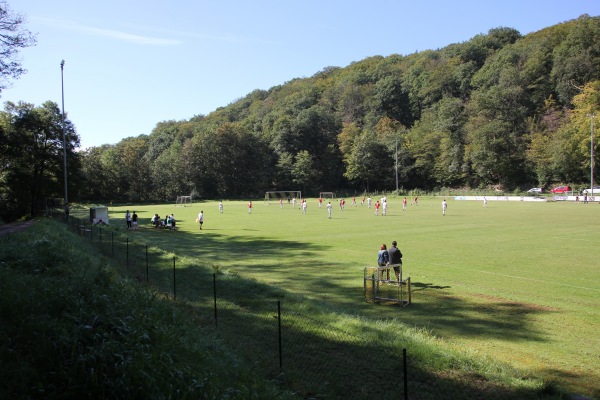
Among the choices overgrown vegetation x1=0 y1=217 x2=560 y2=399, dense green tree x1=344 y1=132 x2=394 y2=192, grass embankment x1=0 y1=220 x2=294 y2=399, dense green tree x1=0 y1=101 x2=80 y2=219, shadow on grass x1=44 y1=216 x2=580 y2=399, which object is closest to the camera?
grass embankment x1=0 y1=220 x2=294 y2=399

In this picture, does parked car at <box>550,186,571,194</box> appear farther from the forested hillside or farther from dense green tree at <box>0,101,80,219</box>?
dense green tree at <box>0,101,80,219</box>

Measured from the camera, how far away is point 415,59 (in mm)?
148625

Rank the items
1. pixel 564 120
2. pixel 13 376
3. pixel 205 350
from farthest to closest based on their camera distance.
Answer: pixel 564 120, pixel 205 350, pixel 13 376

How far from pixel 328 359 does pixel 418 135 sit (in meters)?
108

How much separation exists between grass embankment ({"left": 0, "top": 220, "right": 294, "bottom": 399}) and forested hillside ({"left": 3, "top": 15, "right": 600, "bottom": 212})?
74.6 m

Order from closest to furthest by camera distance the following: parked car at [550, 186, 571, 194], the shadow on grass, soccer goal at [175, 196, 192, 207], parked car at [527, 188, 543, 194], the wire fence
Answer: 1. the wire fence
2. the shadow on grass
3. parked car at [550, 186, 571, 194]
4. parked car at [527, 188, 543, 194]
5. soccer goal at [175, 196, 192, 207]

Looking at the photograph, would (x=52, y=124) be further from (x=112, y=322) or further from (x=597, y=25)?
(x=597, y=25)

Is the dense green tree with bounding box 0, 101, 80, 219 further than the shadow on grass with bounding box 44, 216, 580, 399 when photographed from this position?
Yes

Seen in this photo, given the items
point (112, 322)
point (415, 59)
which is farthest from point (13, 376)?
point (415, 59)

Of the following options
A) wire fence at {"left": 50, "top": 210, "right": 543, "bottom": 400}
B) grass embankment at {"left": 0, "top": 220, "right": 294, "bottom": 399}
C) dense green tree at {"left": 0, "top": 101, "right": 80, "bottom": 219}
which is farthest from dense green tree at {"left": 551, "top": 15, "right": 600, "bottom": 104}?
grass embankment at {"left": 0, "top": 220, "right": 294, "bottom": 399}

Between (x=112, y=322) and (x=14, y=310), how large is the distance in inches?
55.3

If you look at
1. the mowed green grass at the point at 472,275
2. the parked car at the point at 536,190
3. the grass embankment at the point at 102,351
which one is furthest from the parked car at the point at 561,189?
the grass embankment at the point at 102,351

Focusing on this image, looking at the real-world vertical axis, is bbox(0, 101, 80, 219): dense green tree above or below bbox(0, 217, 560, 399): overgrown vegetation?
above

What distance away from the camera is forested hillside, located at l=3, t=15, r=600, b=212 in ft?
289
